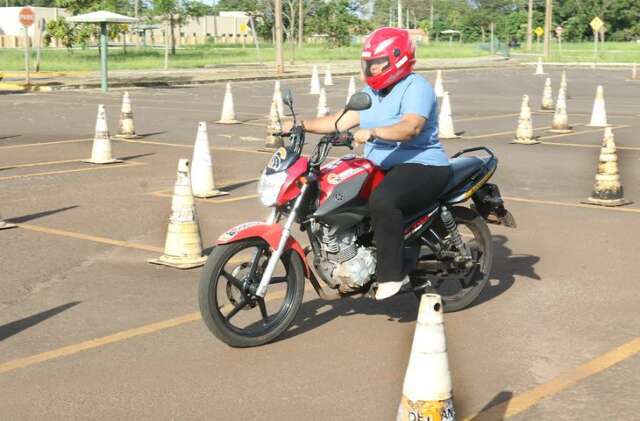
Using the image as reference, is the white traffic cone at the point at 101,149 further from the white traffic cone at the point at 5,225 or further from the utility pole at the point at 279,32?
the utility pole at the point at 279,32

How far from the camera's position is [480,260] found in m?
7.05

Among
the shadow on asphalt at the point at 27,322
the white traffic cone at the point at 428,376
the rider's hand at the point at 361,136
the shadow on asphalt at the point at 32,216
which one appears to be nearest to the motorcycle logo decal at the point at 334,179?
the rider's hand at the point at 361,136

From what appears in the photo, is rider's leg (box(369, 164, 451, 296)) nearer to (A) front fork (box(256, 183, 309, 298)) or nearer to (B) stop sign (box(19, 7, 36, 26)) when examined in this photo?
(A) front fork (box(256, 183, 309, 298))

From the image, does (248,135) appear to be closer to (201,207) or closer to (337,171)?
(201,207)

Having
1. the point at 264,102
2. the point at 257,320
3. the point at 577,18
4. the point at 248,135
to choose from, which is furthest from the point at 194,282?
the point at 577,18

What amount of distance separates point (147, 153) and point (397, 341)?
10.5 meters

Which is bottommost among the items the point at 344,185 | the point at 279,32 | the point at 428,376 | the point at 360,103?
the point at 428,376

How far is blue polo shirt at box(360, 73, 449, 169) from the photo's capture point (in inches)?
247

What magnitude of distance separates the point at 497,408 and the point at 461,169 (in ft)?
6.82

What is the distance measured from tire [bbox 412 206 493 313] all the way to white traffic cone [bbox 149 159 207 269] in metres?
2.15

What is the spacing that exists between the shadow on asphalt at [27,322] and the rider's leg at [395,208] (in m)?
2.16

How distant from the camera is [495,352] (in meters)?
5.97

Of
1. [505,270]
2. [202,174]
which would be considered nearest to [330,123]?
[505,270]

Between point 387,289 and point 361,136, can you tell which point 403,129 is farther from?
point 387,289
